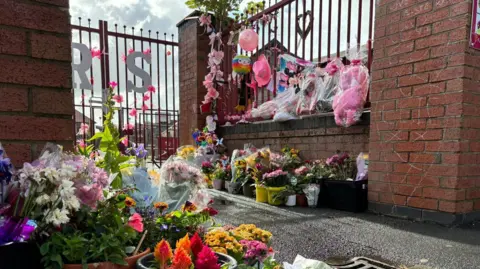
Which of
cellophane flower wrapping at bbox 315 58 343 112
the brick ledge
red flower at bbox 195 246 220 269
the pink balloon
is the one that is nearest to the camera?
red flower at bbox 195 246 220 269

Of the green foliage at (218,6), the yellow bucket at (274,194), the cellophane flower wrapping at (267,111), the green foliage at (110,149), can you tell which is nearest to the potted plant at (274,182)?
the yellow bucket at (274,194)

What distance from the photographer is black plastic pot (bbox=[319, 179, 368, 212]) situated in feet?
11.0

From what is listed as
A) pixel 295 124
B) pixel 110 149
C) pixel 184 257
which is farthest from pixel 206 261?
pixel 295 124

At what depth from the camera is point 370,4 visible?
3.86m

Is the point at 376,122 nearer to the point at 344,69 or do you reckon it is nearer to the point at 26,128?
the point at 344,69

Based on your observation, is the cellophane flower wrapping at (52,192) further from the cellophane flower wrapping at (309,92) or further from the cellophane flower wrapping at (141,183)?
the cellophane flower wrapping at (309,92)

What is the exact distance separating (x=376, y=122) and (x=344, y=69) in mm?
1000

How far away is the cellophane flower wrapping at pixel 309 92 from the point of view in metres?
4.46

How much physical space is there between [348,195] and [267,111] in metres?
2.36

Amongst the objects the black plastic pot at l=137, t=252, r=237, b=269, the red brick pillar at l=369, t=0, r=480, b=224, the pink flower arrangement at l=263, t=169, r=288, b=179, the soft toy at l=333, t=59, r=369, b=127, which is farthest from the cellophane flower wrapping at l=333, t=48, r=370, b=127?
the black plastic pot at l=137, t=252, r=237, b=269

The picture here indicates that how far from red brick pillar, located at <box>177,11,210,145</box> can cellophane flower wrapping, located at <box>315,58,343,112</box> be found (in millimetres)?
3234

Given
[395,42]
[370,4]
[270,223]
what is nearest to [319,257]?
[270,223]

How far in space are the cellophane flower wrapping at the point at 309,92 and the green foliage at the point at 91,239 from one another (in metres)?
3.61

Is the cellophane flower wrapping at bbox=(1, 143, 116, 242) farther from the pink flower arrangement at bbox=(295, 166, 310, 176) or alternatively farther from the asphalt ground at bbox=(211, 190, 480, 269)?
the pink flower arrangement at bbox=(295, 166, 310, 176)
